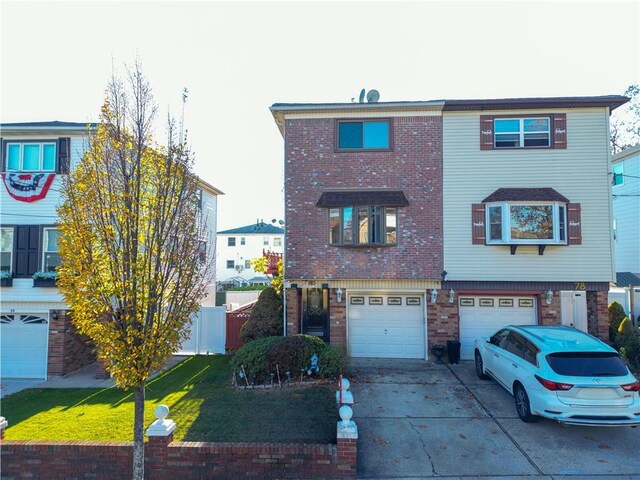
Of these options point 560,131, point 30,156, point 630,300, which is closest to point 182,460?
point 30,156

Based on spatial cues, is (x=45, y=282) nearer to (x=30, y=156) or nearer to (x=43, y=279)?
(x=43, y=279)

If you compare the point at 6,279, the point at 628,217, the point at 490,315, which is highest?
the point at 628,217

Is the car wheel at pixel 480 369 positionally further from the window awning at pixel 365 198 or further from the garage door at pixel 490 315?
the window awning at pixel 365 198

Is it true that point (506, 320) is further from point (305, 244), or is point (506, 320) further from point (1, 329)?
point (1, 329)

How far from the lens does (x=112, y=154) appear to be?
5.13 metres

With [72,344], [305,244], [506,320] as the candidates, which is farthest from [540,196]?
[72,344]

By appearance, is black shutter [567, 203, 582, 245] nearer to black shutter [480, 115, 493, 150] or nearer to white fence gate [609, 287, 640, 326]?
black shutter [480, 115, 493, 150]

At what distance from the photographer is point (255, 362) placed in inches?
392

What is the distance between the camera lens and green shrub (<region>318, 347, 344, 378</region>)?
9977 mm

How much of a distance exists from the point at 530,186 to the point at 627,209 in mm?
10897

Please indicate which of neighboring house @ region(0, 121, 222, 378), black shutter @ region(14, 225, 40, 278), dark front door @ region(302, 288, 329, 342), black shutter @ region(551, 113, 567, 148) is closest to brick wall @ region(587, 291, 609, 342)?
black shutter @ region(551, 113, 567, 148)

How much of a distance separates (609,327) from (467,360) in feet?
18.0

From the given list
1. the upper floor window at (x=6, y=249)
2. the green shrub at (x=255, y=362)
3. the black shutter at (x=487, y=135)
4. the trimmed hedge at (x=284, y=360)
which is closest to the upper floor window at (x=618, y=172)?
the black shutter at (x=487, y=135)

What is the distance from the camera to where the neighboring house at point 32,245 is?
491 inches
